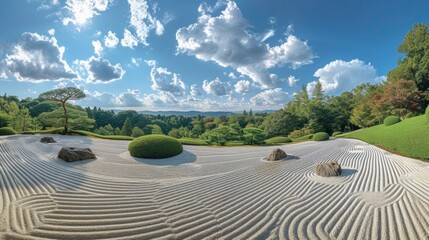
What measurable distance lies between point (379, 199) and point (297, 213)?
2.28m

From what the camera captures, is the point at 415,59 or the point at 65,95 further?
the point at 415,59

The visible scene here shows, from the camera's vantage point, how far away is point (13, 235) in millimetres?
2926

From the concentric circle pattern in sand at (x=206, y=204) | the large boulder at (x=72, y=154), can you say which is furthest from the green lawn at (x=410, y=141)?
the large boulder at (x=72, y=154)

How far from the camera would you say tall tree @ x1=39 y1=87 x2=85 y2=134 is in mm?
19562

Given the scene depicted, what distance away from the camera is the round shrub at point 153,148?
10180mm

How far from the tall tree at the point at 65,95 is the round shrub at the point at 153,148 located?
13407 mm

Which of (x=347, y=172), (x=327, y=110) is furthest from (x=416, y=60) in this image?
(x=347, y=172)

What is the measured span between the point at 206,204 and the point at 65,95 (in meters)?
21.1

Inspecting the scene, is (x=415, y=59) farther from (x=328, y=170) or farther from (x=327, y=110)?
(x=328, y=170)

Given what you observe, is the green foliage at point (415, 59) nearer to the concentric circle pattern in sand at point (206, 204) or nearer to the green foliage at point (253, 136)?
the green foliage at point (253, 136)

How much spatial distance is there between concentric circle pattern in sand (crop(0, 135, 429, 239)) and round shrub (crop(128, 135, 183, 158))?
2.74m

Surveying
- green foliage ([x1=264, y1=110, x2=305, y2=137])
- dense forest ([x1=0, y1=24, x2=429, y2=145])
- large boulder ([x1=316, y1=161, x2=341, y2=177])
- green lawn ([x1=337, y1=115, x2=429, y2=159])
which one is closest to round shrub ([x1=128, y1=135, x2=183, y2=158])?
large boulder ([x1=316, y1=161, x2=341, y2=177])

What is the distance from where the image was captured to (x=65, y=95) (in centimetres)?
2014

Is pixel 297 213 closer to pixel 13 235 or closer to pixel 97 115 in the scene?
pixel 13 235
